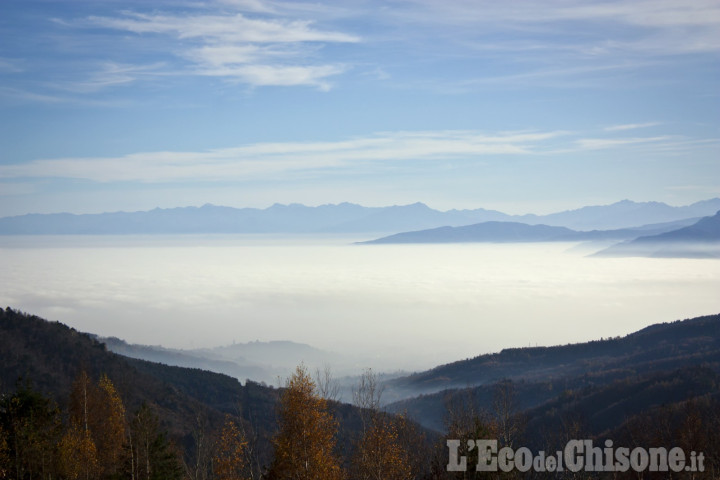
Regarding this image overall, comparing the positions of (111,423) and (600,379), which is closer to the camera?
(111,423)

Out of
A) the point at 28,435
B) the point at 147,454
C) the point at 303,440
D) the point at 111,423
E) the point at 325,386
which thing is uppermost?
the point at 325,386

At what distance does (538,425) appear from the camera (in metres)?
106

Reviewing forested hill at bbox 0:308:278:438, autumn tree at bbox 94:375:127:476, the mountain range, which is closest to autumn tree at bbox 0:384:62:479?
autumn tree at bbox 94:375:127:476

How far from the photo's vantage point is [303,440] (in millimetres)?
26922

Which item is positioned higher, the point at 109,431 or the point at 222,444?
the point at 222,444

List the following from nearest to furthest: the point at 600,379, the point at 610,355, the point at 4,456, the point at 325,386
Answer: the point at 4,456, the point at 325,386, the point at 600,379, the point at 610,355

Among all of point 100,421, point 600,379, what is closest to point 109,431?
point 100,421

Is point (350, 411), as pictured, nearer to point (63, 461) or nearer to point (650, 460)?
point (650, 460)

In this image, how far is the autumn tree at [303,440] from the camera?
26.7m

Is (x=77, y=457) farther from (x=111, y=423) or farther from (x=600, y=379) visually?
(x=600, y=379)

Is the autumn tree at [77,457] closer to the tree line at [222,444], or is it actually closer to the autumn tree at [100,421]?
the tree line at [222,444]

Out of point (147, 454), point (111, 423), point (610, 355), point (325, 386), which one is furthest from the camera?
point (610, 355)

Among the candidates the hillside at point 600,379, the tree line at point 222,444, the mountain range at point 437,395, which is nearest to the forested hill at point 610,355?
the hillside at point 600,379

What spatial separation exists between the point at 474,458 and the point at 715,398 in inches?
3213
